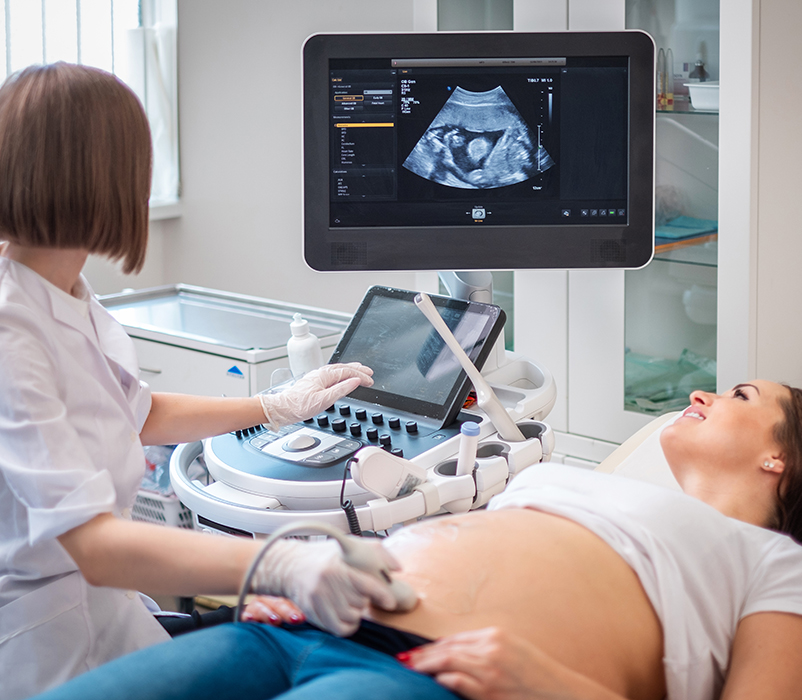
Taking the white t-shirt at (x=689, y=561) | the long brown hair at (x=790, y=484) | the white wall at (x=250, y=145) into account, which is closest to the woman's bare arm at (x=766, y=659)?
the white t-shirt at (x=689, y=561)

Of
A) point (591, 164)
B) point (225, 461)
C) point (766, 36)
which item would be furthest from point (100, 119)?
point (766, 36)

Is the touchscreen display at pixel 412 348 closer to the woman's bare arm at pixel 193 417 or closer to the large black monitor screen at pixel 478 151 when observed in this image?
the large black monitor screen at pixel 478 151

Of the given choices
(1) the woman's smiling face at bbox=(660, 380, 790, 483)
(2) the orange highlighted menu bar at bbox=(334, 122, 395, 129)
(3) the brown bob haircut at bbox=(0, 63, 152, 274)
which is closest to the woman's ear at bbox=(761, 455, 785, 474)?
(1) the woman's smiling face at bbox=(660, 380, 790, 483)

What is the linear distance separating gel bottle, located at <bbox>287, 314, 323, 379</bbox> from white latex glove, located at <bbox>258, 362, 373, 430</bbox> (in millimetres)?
170

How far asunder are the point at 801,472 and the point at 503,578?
1.99 ft

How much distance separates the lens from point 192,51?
349 cm

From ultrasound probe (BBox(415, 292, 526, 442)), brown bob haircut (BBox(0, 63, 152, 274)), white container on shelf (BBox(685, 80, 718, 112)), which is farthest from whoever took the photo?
white container on shelf (BBox(685, 80, 718, 112))

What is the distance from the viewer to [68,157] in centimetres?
104

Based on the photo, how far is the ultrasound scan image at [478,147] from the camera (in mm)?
1663

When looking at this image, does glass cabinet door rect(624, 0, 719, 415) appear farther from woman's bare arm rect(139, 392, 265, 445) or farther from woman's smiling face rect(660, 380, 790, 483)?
woman's bare arm rect(139, 392, 265, 445)

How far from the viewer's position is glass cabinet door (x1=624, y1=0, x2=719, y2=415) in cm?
Answer: 188

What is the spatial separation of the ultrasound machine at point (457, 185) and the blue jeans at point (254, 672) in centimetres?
51

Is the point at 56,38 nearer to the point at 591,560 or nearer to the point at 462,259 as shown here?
the point at 462,259

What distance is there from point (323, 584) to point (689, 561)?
21.4 inches
